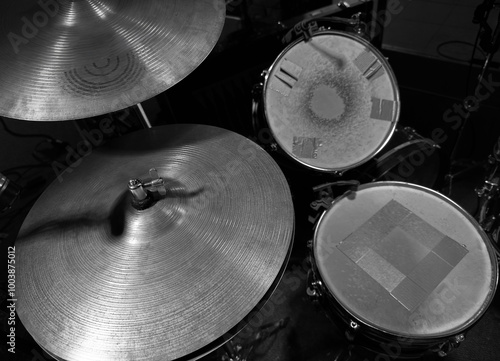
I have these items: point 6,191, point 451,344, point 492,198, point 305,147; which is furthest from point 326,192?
point 6,191

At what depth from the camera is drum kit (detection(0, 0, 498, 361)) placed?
2.14 feet

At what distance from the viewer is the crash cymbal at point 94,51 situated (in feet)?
2.13

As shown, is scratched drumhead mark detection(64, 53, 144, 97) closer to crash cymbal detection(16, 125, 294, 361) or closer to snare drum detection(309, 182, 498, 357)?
crash cymbal detection(16, 125, 294, 361)

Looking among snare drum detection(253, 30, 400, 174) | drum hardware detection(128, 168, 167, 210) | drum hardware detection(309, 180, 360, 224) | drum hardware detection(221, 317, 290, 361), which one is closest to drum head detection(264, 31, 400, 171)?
snare drum detection(253, 30, 400, 174)

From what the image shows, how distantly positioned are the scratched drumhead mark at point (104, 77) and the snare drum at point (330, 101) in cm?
53

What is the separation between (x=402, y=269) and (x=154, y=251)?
653mm

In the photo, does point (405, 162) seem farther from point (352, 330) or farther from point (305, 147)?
point (352, 330)

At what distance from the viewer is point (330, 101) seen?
1157 mm

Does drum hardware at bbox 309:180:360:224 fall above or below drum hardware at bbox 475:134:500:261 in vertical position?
above

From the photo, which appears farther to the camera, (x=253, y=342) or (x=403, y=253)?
(x=253, y=342)

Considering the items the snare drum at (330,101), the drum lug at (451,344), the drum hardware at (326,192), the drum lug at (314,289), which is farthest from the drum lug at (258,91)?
the drum lug at (451,344)

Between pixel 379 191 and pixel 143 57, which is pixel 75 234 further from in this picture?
pixel 379 191

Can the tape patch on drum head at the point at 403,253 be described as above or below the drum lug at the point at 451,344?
above

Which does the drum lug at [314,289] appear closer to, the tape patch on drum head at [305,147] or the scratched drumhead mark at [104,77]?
the tape patch on drum head at [305,147]
